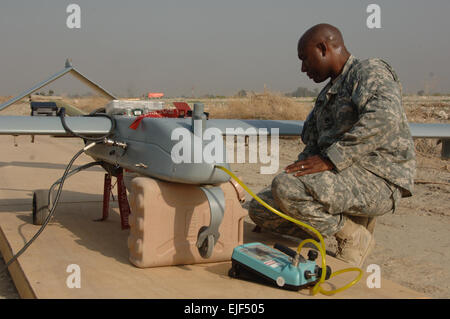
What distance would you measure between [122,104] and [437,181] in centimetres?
629

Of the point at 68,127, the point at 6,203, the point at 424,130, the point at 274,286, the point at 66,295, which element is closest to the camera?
the point at 66,295

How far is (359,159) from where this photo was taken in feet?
13.1

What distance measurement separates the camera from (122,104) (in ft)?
14.7

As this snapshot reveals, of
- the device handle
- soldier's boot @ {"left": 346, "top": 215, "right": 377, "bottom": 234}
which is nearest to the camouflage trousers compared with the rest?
soldier's boot @ {"left": 346, "top": 215, "right": 377, "bottom": 234}

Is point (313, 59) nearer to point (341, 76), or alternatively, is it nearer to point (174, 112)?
point (341, 76)

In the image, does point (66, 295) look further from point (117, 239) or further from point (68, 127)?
point (68, 127)

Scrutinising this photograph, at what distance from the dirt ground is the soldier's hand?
1.15 metres

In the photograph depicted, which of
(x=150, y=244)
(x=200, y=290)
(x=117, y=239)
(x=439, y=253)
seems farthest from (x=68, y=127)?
(x=439, y=253)

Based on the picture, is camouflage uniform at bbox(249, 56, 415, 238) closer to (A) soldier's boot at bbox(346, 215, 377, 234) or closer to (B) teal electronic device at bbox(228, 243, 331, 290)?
(A) soldier's boot at bbox(346, 215, 377, 234)

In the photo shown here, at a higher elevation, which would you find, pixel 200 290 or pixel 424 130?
pixel 424 130

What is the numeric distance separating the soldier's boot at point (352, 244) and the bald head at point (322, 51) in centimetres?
134

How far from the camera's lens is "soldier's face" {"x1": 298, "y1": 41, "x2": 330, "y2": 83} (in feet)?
13.5

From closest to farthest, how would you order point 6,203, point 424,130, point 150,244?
1. point 150,244
2. point 424,130
3. point 6,203

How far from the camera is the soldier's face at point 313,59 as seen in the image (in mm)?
4113
